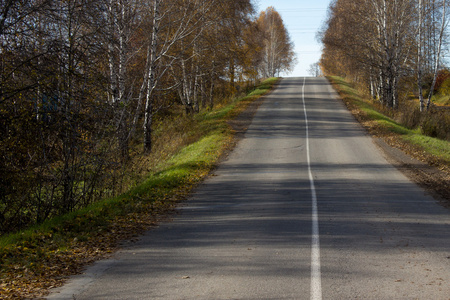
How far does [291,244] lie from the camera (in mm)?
7805

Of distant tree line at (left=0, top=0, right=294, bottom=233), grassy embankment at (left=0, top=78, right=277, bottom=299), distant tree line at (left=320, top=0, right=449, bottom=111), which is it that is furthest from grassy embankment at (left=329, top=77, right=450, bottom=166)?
distant tree line at (left=0, top=0, right=294, bottom=233)

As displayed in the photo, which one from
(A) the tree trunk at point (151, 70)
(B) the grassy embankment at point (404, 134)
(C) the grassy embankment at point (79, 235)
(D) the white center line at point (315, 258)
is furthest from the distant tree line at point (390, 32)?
(D) the white center line at point (315, 258)

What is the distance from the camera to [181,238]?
27.3ft

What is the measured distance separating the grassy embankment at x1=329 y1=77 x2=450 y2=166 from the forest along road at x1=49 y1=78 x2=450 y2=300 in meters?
3.90

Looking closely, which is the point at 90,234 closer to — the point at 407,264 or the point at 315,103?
the point at 407,264

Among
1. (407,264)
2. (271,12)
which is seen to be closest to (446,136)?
(407,264)

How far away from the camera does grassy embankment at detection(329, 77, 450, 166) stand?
1903 centimetres

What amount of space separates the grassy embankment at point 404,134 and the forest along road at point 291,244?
3.90 m

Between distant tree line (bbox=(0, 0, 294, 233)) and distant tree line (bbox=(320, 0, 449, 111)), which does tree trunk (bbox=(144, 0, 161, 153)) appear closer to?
distant tree line (bbox=(0, 0, 294, 233))

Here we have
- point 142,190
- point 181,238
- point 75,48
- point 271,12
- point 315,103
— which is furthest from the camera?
point 271,12

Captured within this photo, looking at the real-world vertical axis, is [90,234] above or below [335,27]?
below

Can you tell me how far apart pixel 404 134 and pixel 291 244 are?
63.0 feet

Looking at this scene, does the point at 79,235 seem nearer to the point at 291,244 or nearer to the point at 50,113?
the point at 50,113

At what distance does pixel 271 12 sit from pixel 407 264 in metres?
75.9
